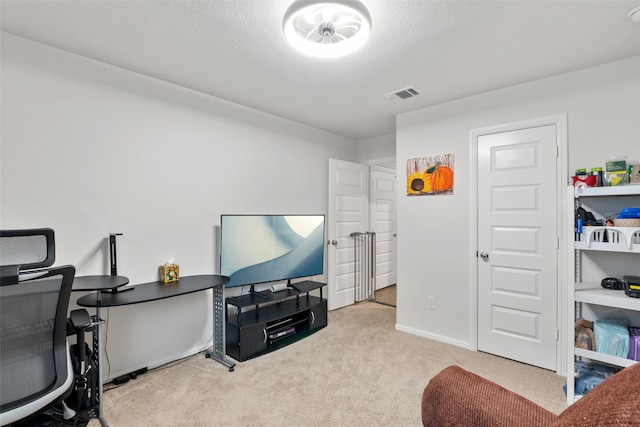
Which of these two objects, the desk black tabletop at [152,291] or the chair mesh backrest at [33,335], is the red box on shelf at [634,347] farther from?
the chair mesh backrest at [33,335]

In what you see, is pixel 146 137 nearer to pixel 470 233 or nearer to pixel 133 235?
pixel 133 235

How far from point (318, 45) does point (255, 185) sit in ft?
6.08

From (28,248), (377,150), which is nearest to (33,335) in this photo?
(28,248)

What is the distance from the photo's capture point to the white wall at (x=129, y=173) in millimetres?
2059

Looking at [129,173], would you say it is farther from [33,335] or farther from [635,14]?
[635,14]

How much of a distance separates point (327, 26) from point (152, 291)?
2.19m

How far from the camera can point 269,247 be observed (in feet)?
10.6

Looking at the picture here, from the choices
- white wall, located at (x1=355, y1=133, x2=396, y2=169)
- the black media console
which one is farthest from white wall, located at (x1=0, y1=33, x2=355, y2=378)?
white wall, located at (x1=355, y1=133, x2=396, y2=169)

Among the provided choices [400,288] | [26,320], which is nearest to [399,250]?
[400,288]

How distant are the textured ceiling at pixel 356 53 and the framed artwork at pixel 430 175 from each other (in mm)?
653

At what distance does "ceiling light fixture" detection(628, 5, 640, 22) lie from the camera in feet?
5.62

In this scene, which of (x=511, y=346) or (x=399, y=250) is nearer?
(x=511, y=346)

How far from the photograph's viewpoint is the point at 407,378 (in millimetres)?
2445

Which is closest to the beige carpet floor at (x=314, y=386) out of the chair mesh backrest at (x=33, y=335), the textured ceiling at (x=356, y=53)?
the chair mesh backrest at (x=33, y=335)
